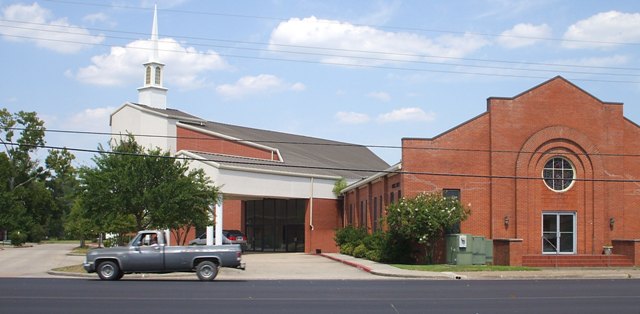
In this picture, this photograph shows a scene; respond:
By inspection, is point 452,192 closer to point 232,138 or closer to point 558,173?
point 558,173

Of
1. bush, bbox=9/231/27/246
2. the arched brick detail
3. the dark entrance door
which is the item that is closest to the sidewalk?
the arched brick detail

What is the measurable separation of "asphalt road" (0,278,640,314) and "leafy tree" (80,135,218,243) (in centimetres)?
894

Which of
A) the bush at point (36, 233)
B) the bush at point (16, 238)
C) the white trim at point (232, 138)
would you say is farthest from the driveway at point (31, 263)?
the bush at point (36, 233)

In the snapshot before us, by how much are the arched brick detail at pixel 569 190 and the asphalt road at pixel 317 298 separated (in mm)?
12958

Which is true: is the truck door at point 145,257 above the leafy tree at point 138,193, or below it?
below

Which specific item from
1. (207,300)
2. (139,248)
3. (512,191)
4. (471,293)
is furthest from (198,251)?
(512,191)

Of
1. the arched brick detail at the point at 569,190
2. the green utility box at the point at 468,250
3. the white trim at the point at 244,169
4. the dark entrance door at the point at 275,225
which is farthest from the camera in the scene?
the dark entrance door at the point at 275,225

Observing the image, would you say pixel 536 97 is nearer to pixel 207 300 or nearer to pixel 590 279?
pixel 590 279

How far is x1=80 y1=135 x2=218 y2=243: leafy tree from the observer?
32.7 meters

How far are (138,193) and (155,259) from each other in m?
7.17

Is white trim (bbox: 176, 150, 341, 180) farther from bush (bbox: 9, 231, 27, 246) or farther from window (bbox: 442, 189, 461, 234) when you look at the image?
bush (bbox: 9, 231, 27, 246)

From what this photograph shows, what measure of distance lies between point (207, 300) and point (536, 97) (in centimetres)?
2509

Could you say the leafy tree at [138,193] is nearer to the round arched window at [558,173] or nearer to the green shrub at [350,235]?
the green shrub at [350,235]

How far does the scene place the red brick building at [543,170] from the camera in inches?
1471
